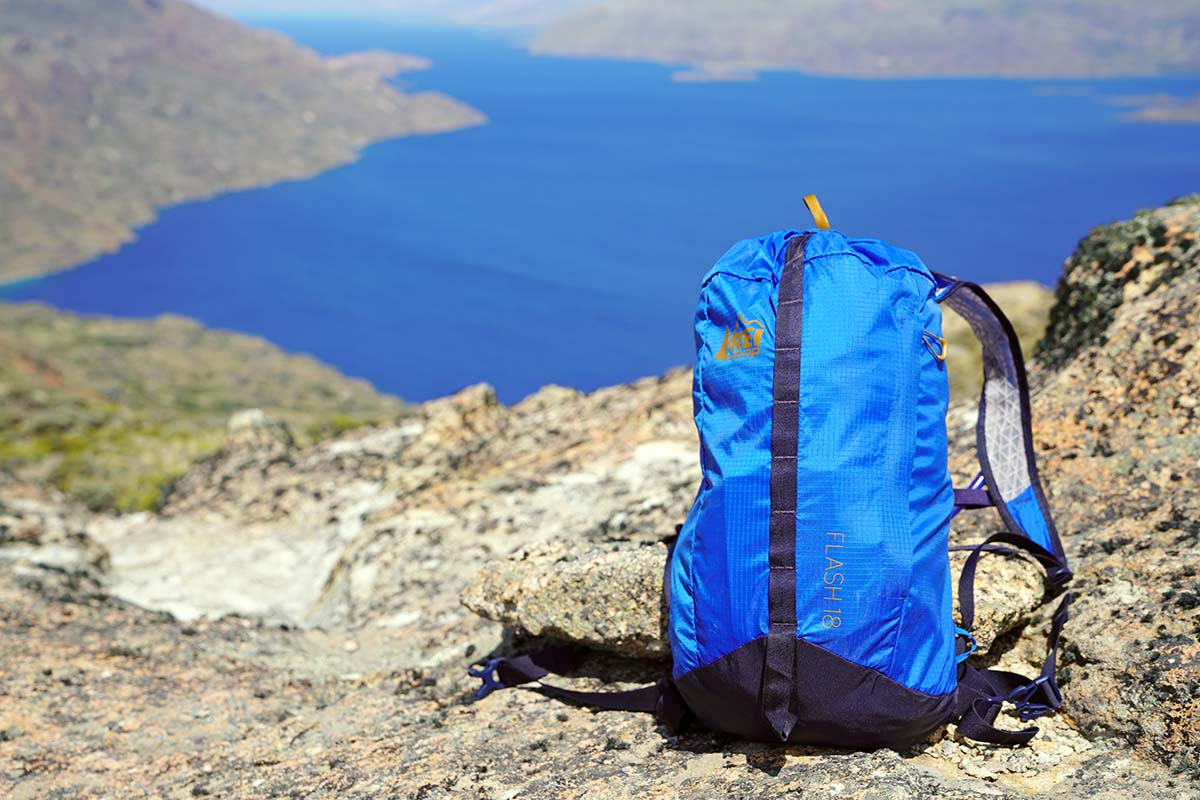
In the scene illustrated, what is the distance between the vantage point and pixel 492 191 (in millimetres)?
125312

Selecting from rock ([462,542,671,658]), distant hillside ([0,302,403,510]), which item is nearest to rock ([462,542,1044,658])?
rock ([462,542,671,658])

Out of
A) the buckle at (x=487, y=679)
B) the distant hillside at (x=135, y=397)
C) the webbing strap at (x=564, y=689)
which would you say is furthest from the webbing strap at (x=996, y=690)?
the distant hillside at (x=135, y=397)

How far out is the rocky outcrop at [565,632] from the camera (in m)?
2.49

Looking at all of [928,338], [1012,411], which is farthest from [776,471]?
[1012,411]

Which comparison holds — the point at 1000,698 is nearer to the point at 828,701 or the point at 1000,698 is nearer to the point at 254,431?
the point at 828,701

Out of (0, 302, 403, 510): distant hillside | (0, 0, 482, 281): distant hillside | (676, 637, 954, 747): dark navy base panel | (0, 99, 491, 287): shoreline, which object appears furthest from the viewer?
(0, 0, 482, 281): distant hillside

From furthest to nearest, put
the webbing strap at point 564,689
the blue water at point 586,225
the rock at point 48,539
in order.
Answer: the blue water at point 586,225 → the rock at point 48,539 → the webbing strap at point 564,689

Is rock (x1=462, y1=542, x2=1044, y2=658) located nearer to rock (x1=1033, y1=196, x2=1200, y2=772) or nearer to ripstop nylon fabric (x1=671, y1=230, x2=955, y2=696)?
rock (x1=1033, y1=196, x2=1200, y2=772)

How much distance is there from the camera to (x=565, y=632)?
3.28m

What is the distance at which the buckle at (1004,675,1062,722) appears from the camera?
103 inches

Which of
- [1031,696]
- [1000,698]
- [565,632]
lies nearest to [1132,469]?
[1031,696]

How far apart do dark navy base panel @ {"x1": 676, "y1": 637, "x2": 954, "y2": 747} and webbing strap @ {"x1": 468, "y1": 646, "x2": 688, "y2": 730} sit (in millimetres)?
318

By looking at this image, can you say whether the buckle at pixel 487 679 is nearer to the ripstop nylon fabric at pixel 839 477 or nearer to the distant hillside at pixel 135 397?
the ripstop nylon fabric at pixel 839 477

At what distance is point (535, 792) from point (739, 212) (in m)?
103
